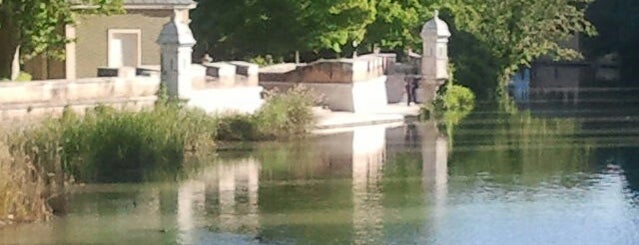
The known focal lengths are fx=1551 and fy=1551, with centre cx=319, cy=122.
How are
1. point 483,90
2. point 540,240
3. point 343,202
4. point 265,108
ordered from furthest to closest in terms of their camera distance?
1. point 483,90
2. point 265,108
3. point 343,202
4. point 540,240

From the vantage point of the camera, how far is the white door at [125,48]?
3981cm

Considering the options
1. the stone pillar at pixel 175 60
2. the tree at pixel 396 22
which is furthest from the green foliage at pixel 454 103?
the stone pillar at pixel 175 60

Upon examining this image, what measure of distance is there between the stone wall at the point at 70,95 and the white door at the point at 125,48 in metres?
7.66

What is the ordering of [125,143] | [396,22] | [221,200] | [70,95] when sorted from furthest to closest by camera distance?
[396,22]
[70,95]
[125,143]
[221,200]

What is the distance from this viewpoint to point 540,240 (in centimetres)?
1892

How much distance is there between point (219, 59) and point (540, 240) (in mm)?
29564

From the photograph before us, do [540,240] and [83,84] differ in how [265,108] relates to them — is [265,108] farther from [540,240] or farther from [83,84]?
[540,240]

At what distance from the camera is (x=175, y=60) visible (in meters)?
32.8

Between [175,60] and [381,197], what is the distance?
10778 mm

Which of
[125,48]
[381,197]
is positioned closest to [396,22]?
[125,48]

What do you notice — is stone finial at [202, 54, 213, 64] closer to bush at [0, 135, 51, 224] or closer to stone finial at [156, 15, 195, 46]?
stone finial at [156, 15, 195, 46]

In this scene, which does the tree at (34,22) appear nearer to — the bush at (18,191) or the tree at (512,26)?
the bush at (18,191)

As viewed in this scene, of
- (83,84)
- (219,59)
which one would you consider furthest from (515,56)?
(83,84)

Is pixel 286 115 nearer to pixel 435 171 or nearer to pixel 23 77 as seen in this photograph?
pixel 23 77
